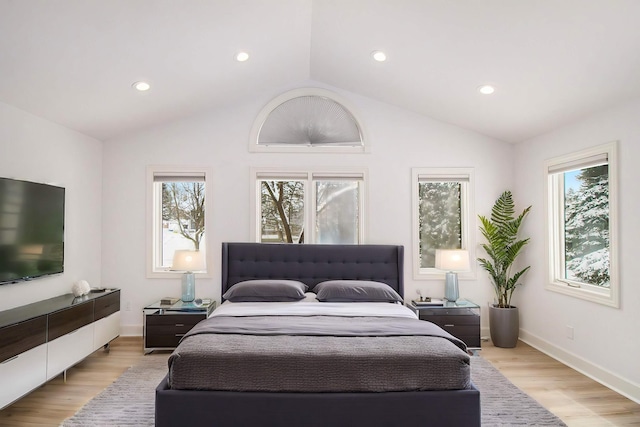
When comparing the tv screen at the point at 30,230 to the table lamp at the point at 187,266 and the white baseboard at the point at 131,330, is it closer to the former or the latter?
the table lamp at the point at 187,266

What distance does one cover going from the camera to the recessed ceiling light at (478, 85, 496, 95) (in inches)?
143

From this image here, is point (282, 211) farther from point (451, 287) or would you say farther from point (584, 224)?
point (584, 224)

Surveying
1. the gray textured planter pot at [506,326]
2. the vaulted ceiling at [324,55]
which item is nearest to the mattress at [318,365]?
the gray textured planter pot at [506,326]

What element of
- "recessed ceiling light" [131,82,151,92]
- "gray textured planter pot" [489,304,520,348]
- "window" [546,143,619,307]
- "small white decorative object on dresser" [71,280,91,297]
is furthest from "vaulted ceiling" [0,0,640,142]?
"gray textured planter pot" [489,304,520,348]

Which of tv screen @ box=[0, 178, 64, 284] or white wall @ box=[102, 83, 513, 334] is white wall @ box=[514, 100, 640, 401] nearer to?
white wall @ box=[102, 83, 513, 334]

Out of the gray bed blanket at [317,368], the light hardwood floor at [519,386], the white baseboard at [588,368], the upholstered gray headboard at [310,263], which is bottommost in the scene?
the light hardwood floor at [519,386]

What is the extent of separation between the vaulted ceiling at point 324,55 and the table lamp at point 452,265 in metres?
1.48

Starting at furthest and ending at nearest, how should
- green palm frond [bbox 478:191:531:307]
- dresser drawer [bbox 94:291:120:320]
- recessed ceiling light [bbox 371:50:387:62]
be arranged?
green palm frond [bbox 478:191:531:307], dresser drawer [bbox 94:291:120:320], recessed ceiling light [bbox 371:50:387:62]

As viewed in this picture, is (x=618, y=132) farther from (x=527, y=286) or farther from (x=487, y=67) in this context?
(x=527, y=286)

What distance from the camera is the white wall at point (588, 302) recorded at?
3.11 m

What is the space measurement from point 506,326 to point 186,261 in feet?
11.5

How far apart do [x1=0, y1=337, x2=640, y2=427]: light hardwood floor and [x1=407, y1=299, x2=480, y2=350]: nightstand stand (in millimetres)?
216

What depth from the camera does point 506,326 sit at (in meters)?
4.32

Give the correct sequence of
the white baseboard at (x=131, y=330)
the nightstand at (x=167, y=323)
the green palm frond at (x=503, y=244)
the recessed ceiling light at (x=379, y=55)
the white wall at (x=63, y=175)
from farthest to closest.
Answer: the white baseboard at (x=131, y=330)
the green palm frond at (x=503, y=244)
the nightstand at (x=167, y=323)
the recessed ceiling light at (x=379, y=55)
the white wall at (x=63, y=175)
